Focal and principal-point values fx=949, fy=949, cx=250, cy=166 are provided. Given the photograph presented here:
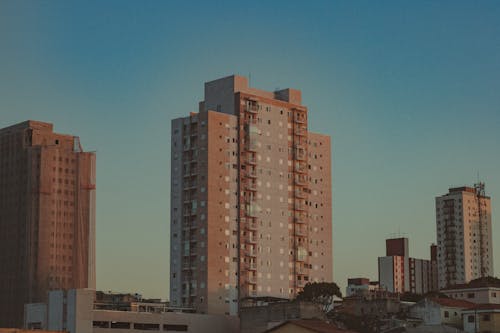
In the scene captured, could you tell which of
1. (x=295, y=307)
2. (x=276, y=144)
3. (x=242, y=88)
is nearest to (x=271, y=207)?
(x=276, y=144)

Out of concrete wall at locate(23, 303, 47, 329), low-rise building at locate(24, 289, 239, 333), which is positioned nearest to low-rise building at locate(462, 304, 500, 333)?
low-rise building at locate(24, 289, 239, 333)

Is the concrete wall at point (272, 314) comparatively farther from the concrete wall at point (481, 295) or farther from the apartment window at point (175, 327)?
the concrete wall at point (481, 295)

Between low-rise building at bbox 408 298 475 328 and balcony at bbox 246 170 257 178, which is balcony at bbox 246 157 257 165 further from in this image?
low-rise building at bbox 408 298 475 328

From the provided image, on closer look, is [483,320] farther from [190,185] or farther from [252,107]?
[252,107]

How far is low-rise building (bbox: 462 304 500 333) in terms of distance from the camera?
5615 inches

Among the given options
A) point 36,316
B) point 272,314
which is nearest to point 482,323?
point 272,314

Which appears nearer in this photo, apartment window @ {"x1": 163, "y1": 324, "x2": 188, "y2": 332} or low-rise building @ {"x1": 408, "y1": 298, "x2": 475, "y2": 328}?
low-rise building @ {"x1": 408, "y1": 298, "x2": 475, "y2": 328}

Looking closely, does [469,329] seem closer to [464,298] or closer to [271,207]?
[464,298]

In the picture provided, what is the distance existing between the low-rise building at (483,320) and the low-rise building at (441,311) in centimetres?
640

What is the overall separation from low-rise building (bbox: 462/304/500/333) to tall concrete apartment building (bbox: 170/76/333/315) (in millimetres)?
52828

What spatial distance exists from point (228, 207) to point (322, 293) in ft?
82.8

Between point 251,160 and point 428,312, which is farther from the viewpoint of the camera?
point 251,160

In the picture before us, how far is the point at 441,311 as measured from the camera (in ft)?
516

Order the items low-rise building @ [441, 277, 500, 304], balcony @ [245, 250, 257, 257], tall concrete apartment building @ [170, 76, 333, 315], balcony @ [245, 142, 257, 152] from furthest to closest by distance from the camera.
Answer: balcony @ [245, 142, 257, 152] < balcony @ [245, 250, 257, 257] < tall concrete apartment building @ [170, 76, 333, 315] < low-rise building @ [441, 277, 500, 304]
